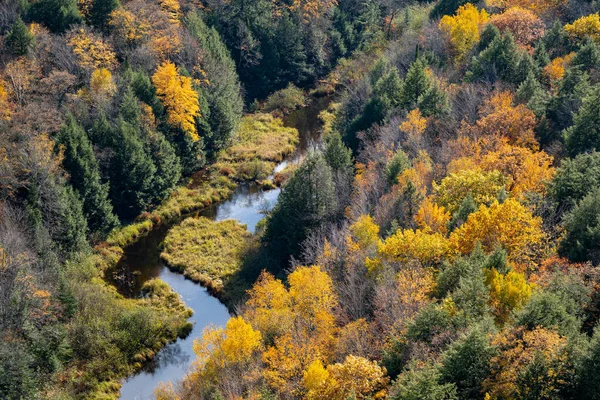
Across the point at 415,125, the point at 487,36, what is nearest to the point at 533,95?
the point at 415,125

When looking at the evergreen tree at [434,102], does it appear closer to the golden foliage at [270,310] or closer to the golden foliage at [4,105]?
the golden foliage at [270,310]

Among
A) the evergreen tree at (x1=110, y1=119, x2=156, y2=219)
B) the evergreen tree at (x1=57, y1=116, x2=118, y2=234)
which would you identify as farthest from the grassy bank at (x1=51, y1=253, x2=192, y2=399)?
the evergreen tree at (x1=110, y1=119, x2=156, y2=219)

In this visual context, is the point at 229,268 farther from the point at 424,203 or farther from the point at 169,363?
the point at 424,203

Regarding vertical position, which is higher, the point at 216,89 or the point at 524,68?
the point at 524,68

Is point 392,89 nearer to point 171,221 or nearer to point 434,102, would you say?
point 434,102

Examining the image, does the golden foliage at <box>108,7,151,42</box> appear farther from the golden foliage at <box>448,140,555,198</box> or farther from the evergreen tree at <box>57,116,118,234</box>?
the golden foliage at <box>448,140,555,198</box>

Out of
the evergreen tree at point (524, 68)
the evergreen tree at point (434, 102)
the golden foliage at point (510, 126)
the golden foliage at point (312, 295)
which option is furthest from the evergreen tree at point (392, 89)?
the golden foliage at point (312, 295)
